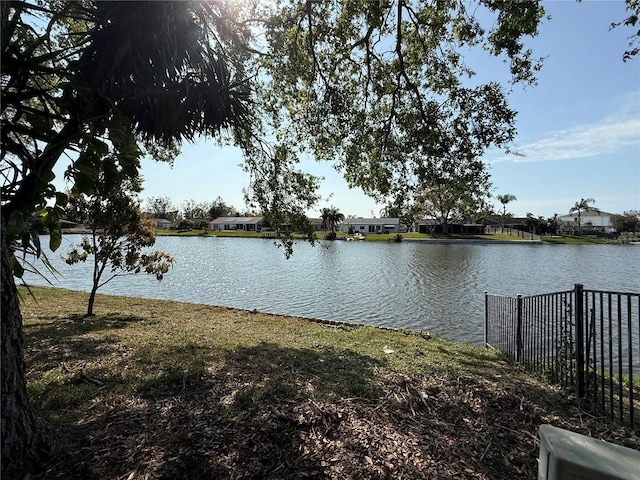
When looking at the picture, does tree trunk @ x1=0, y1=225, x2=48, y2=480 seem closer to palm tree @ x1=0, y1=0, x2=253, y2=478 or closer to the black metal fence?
palm tree @ x1=0, y1=0, x2=253, y2=478

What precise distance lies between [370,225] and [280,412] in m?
67.1

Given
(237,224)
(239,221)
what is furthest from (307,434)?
(239,221)

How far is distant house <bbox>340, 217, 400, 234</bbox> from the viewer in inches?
2648

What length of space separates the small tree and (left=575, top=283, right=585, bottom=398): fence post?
23.0ft

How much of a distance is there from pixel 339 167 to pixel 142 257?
15.3 feet

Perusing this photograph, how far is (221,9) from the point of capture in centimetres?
491

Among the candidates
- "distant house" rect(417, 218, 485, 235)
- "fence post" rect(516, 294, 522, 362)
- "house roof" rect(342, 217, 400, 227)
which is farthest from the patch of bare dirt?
"house roof" rect(342, 217, 400, 227)

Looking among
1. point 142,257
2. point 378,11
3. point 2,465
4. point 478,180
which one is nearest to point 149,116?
point 2,465

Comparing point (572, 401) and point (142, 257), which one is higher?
point (142, 257)

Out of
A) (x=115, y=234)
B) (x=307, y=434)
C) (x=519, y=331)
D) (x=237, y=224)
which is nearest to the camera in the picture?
(x=307, y=434)

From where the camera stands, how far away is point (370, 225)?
68.6 metres

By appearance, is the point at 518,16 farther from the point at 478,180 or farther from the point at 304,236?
the point at 304,236

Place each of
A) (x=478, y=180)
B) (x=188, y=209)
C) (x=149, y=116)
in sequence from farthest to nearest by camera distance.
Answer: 1. (x=188, y=209)
2. (x=478, y=180)
3. (x=149, y=116)

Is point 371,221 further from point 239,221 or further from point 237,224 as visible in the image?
point 237,224
